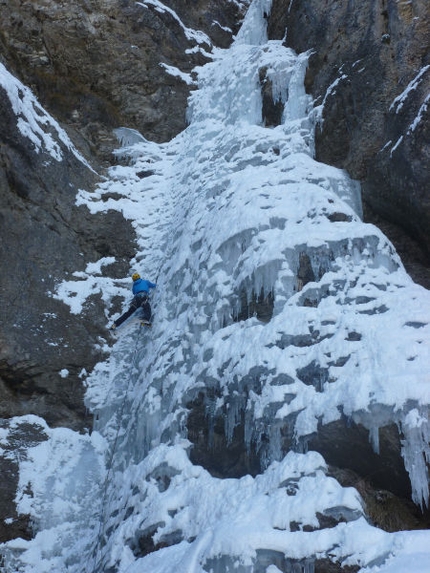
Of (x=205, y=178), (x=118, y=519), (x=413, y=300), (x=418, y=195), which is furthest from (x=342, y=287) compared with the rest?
(x=205, y=178)

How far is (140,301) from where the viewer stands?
891cm

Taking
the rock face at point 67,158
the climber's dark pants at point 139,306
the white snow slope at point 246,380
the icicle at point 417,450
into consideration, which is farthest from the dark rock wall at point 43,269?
the icicle at point 417,450

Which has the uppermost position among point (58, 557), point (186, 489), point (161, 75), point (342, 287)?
point (161, 75)

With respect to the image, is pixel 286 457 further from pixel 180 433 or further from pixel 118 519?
pixel 118 519

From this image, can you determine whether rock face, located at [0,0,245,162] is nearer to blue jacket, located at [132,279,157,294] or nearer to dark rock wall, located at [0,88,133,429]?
dark rock wall, located at [0,88,133,429]

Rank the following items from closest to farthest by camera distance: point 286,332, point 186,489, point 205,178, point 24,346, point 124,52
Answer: point 186,489 → point 286,332 → point 24,346 → point 205,178 → point 124,52

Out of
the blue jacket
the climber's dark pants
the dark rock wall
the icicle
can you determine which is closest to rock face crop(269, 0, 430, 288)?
the icicle

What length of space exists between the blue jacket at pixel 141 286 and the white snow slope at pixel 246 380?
266mm

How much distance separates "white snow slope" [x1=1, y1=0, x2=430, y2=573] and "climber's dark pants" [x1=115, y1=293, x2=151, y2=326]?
0.18 meters

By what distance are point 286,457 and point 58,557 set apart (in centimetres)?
306

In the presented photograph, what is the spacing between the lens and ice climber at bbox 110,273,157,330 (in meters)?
8.76

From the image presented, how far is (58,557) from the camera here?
6.78 metres

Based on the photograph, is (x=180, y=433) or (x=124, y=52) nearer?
(x=180, y=433)

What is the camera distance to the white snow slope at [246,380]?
16.4 feet
